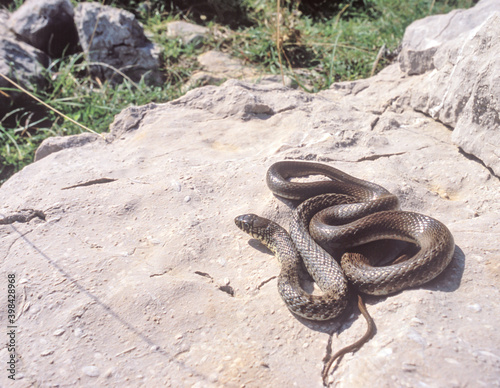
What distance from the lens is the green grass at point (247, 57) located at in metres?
6.50

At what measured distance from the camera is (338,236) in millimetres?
3566

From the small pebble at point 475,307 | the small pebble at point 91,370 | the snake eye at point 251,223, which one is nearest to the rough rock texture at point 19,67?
the snake eye at point 251,223

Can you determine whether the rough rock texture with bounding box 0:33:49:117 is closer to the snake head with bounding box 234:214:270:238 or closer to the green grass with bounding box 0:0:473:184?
the green grass with bounding box 0:0:473:184

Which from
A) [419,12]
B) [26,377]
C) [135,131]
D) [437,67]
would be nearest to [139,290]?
[26,377]

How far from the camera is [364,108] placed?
5844mm

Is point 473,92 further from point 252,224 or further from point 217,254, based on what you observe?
point 217,254

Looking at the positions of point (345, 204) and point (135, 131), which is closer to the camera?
point (345, 204)

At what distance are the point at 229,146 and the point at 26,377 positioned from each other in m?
3.13

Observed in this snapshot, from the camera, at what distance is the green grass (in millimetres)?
6504

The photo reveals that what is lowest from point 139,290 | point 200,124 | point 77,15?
point 139,290

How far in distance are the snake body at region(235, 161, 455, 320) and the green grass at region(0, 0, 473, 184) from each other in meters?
2.89

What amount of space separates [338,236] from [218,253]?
98 centimetres

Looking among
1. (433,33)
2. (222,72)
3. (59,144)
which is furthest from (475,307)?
(222,72)

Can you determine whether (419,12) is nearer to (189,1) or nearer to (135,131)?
(189,1)
